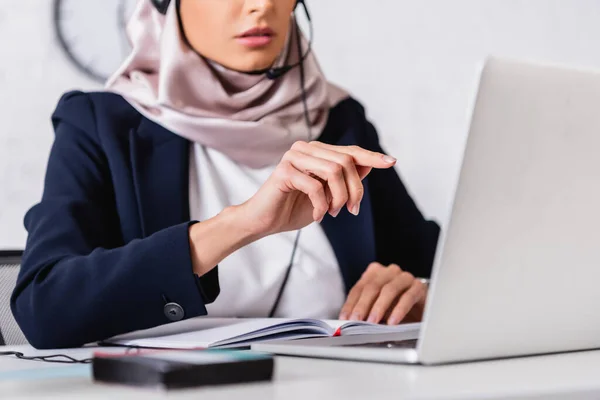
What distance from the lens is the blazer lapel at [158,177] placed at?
3.73ft

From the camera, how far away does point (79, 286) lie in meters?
0.85

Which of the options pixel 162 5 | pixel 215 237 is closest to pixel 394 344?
pixel 215 237

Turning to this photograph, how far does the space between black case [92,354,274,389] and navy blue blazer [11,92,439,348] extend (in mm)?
292

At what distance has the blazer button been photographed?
2.60ft

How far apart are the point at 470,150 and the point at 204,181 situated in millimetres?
797

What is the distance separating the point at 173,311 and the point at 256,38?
571 mm

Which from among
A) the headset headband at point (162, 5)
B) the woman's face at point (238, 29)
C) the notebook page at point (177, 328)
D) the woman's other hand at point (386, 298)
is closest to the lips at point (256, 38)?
the woman's face at point (238, 29)

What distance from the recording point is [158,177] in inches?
45.8

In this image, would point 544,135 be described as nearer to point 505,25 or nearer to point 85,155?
point 85,155

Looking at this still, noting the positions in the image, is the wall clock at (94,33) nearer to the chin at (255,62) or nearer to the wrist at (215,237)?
the chin at (255,62)

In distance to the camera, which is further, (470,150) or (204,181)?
(204,181)

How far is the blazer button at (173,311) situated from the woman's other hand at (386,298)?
10.3 inches

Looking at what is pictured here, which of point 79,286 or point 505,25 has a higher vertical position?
point 505,25

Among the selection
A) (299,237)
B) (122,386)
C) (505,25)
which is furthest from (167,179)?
(505,25)
